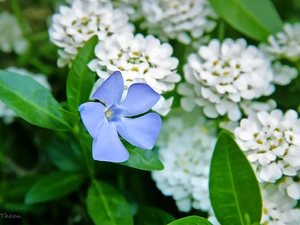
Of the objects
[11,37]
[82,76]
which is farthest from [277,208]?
[11,37]

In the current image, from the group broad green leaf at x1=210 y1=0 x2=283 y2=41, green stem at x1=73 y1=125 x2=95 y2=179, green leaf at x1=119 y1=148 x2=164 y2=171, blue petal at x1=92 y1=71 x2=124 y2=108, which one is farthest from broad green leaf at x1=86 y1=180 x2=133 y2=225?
broad green leaf at x1=210 y1=0 x2=283 y2=41

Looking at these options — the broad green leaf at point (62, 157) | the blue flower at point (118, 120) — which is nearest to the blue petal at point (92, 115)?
the blue flower at point (118, 120)

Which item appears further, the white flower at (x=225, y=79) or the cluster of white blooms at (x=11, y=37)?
the cluster of white blooms at (x=11, y=37)

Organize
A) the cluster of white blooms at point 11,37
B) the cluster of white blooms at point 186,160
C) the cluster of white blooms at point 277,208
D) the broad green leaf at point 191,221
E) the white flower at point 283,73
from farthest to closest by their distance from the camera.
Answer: the cluster of white blooms at point 11,37 → the white flower at point 283,73 → the cluster of white blooms at point 186,160 → the cluster of white blooms at point 277,208 → the broad green leaf at point 191,221

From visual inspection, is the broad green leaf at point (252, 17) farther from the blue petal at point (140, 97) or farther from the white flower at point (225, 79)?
the blue petal at point (140, 97)

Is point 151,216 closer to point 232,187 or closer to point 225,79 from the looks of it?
point 232,187

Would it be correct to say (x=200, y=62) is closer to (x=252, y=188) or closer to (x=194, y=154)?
(x=194, y=154)

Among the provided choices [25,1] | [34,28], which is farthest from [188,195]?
[25,1]
